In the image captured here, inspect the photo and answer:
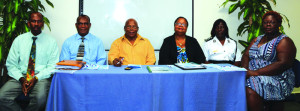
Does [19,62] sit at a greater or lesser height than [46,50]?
lesser

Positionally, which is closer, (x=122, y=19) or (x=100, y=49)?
(x=100, y=49)

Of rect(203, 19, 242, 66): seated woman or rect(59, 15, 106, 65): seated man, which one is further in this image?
rect(203, 19, 242, 66): seated woman

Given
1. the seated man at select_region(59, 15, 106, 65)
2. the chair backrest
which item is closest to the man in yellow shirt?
the seated man at select_region(59, 15, 106, 65)

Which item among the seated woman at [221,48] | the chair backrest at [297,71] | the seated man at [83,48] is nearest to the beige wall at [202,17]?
the seated woman at [221,48]

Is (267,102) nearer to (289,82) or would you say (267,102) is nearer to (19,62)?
(289,82)

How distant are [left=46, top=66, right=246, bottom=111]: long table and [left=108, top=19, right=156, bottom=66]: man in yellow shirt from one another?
923 mm

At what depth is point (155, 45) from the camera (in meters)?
3.39

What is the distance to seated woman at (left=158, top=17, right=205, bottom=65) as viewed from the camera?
2.65 m

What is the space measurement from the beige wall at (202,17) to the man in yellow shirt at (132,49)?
107 centimetres

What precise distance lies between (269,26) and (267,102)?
823 mm

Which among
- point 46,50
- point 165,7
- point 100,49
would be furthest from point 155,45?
point 46,50

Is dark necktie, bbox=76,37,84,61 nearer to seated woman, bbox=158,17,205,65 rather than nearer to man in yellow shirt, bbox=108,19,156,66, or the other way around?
man in yellow shirt, bbox=108,19,156,66

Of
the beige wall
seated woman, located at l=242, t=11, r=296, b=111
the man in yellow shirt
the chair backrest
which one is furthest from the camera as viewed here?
the beige wall

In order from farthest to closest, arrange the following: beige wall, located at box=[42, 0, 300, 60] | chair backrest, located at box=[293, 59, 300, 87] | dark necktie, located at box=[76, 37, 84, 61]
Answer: beige wall, located at box=[42, 0, 300, 60]
dark necktie, located at box=[76, 37, 84, 61]
chair backrest, located at box=[293, 59, 300, 87]
